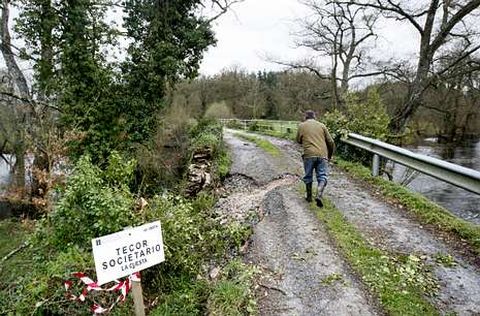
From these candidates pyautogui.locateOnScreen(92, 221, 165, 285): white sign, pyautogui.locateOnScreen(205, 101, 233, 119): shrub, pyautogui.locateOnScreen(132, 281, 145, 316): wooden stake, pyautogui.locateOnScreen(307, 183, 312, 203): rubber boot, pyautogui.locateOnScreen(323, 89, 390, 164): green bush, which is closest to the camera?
pyautogui.locateOnScreen(92, 221, 165, 285): white sign

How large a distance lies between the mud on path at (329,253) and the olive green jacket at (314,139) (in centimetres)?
100

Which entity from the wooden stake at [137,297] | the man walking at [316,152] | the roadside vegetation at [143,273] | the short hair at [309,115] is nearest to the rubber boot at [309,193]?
the man walking at [316,152]

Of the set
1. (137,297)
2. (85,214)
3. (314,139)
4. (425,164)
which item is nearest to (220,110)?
(314,139)

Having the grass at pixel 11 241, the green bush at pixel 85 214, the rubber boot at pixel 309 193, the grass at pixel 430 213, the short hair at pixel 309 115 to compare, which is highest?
the short hair at pixel 309 115

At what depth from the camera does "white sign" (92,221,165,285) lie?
2.97 meters

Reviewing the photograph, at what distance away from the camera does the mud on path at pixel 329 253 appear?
144 inches

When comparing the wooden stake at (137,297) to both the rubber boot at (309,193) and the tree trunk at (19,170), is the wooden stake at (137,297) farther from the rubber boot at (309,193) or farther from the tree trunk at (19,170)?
the tree trunk at (19,170)

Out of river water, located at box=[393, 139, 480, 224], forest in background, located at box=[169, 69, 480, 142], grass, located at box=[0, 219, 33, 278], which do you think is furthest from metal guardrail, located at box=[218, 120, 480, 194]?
forest in background, located at box=[169, 69, 480, 142]

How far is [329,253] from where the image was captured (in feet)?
15.3

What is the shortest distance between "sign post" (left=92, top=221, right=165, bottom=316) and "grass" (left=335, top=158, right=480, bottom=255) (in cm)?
426

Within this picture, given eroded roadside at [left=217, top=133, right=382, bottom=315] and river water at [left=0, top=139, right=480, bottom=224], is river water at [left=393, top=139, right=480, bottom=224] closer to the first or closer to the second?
river water at [left=0, top=139, right=480, bottom=224]

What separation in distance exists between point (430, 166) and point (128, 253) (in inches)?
213

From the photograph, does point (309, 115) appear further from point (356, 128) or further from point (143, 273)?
point (356, 128)

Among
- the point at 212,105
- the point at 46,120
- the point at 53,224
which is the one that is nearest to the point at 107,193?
the point at 53,224
